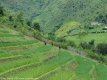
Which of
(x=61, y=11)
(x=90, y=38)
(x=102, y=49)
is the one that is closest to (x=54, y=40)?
(x=102, y=49)

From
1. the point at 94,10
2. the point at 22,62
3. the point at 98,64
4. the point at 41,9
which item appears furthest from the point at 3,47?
the point at 41,9

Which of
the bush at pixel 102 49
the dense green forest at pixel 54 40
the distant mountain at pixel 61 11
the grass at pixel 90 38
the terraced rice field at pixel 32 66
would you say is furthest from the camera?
the distant mountain at pixel 61 11

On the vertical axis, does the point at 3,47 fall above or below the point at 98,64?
above

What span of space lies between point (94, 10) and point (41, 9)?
19989 mm

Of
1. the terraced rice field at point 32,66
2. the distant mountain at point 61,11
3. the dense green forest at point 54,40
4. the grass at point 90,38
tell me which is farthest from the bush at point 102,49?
the distant mountain at point 61,11

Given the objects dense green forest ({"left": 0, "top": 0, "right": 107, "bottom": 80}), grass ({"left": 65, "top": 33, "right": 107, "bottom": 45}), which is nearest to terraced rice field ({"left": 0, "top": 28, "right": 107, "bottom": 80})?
dense green forest ({"left": 0, "top": 0, "right": 107, "bottom": 80})

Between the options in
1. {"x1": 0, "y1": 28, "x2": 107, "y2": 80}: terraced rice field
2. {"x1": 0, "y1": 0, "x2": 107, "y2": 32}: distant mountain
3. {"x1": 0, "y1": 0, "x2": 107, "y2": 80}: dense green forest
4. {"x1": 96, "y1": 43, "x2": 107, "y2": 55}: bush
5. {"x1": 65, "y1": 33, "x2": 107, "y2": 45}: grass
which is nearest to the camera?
{"x1": 0, "y1": 28, "x2": 107, "y2": 80}: terraced rice field

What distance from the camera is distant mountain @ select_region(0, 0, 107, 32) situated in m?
107

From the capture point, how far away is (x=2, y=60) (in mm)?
30766

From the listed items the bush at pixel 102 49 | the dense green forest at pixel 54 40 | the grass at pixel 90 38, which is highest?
the dense green forest at pixel 54 40

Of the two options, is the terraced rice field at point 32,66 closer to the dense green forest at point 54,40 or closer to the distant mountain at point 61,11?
the dense green forest at point 54,40

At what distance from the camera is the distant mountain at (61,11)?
352ft

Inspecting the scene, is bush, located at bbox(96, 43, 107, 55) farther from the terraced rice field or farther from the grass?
the terraced rice field

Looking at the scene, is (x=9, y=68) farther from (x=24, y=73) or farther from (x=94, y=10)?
(x=94, y=10)
